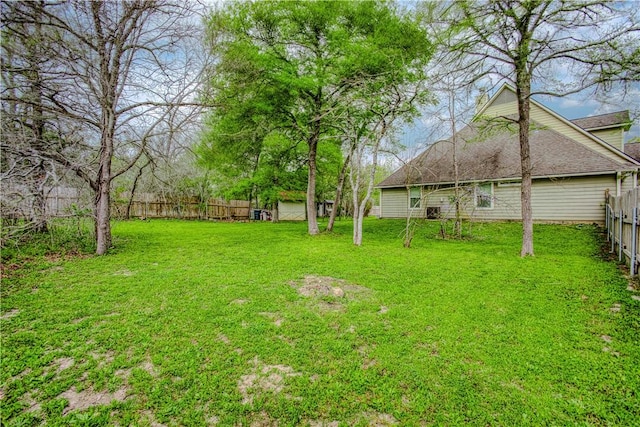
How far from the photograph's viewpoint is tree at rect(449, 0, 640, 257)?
6094mm

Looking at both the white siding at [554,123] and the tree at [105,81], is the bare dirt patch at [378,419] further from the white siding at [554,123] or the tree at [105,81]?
the white siding at [554,123]

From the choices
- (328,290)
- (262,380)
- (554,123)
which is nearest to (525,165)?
(328,290)

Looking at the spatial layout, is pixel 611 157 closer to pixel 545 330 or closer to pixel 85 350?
pixel 545 330

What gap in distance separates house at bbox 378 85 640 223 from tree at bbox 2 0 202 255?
708 centimetres

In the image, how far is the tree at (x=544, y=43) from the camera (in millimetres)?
6094

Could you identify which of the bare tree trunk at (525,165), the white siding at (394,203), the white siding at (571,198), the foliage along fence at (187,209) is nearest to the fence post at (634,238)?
the bare tree trunk at (525,165)

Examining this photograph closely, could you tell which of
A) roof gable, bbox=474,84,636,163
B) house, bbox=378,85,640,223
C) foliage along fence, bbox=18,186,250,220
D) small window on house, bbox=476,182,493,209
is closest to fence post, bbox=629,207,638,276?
house, bbox=378,85,640,223

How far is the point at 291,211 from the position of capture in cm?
2614

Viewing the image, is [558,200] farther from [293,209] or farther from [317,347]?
[293,209]

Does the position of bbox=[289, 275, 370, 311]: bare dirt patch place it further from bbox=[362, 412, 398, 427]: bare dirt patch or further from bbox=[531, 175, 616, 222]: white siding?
bbox=[531, 175, 616, 222]: white siding

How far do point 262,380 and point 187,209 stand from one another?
2019 cm

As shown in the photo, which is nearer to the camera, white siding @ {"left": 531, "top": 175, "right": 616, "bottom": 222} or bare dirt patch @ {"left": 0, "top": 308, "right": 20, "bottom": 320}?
bare dirt patch @ {"left": 0, "top": 308, "right": 20, "bottom": 320}

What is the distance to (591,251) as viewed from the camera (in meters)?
7.21

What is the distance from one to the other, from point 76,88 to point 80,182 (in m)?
2.10
